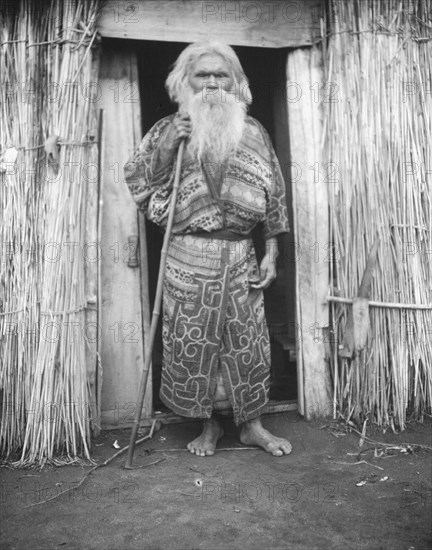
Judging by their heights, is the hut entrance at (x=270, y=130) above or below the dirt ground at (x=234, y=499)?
above

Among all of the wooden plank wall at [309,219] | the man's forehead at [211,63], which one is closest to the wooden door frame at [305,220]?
the wooden plank wall at [309,219]

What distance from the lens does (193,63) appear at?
3.07 meters

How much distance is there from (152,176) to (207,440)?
143cm

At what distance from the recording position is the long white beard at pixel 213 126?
9.88 ft

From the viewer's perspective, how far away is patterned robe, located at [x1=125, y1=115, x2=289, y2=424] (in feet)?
9.99

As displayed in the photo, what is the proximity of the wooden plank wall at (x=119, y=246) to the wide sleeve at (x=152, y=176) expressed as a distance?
0.95 ft

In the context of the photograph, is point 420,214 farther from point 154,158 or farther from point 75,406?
point 75,406

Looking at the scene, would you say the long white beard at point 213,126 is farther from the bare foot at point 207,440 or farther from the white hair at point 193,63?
the bare foot at point 207,440

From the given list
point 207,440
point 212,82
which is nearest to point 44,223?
point 212,82

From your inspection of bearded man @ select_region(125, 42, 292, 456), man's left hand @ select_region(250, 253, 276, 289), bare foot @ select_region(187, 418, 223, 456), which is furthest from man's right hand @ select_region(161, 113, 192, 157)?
bare foot @ select_region(187, 418, 223, 456)

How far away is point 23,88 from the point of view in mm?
3059

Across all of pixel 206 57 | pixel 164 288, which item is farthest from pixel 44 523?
pixel 206 57

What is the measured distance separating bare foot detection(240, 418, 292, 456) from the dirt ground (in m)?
0.05

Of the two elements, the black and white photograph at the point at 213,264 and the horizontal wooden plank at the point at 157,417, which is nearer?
the black and white photograph at the point at 213,264
